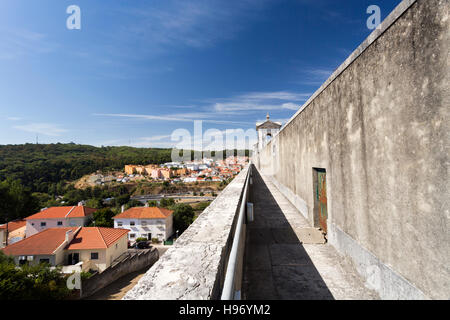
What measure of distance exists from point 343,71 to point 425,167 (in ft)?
6.34

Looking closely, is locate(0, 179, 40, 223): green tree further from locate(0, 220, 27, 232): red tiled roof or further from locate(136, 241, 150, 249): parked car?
locate(136, 241, 150, 249): parked car

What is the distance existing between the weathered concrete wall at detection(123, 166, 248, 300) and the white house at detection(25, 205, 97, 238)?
4762cm

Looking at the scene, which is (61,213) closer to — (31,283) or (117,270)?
(117,270)

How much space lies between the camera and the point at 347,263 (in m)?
2.99

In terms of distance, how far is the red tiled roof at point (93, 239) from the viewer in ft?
75.5

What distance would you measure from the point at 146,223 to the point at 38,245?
47.4ft

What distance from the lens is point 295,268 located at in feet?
9.90

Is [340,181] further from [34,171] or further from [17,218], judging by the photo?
[34,171]

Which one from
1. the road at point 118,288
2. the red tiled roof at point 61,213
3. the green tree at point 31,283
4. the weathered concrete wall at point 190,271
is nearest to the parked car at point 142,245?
the road at point 118,288

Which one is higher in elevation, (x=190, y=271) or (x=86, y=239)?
(x=190, y=271)

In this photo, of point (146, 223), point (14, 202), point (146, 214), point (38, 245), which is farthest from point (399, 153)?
point (14, 202)

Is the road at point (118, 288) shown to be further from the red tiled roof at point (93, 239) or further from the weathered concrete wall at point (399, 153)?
the weathered concrete wall at point (399, 153)

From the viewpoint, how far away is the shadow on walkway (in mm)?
2451

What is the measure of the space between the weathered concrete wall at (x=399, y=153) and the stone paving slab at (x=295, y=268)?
10.0 inches
